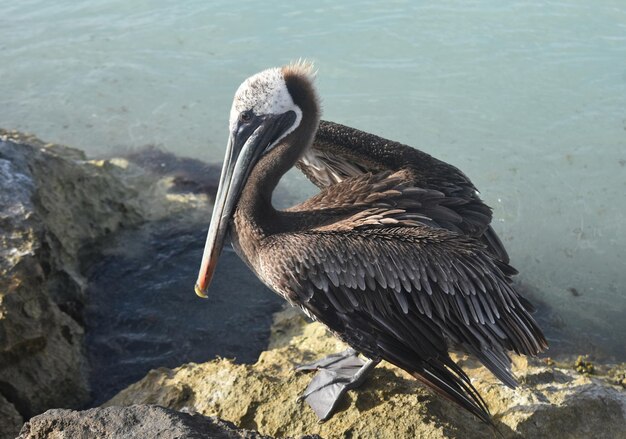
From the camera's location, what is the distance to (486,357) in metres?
3.66

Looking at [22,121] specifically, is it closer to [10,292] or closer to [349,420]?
[10,292]

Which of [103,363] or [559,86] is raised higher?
[559,86]

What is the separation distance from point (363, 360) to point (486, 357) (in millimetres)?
847

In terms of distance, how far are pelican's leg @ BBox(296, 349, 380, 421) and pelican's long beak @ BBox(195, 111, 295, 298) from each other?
88 cm

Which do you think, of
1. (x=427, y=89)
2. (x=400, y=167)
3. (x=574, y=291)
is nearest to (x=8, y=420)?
(x=400, y=167)

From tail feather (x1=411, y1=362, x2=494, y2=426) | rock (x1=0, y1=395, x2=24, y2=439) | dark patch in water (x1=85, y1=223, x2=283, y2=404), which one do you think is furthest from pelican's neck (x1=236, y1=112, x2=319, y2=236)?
rock (x1=0, y1=395, x2=24, y2=439)

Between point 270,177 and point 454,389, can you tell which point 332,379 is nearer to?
point 454,389

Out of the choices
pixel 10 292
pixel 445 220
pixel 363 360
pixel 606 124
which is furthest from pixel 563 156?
pixel 10 292

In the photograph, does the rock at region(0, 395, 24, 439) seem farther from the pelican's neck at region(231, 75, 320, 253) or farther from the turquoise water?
the turquoise water

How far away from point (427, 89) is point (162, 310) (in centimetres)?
565

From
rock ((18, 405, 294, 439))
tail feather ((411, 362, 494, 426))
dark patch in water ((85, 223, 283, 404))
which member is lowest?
dark patch in water ((85, 223, 283, 404))

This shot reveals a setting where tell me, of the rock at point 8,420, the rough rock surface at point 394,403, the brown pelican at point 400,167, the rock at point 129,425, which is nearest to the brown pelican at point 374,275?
the rough rock surface at point 394,403

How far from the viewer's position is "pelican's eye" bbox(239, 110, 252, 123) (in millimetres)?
4152

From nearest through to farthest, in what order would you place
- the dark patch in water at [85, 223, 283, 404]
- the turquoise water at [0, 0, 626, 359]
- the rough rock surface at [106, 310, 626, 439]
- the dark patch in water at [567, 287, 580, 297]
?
the rough rock surface at [106, 310, 626, 439] → the dark patch in water at [85, 223, 283, 404] → the dark patch in water at [567, 287, 580, 297] → the turquoise water at [0, 0, 626, 359]
